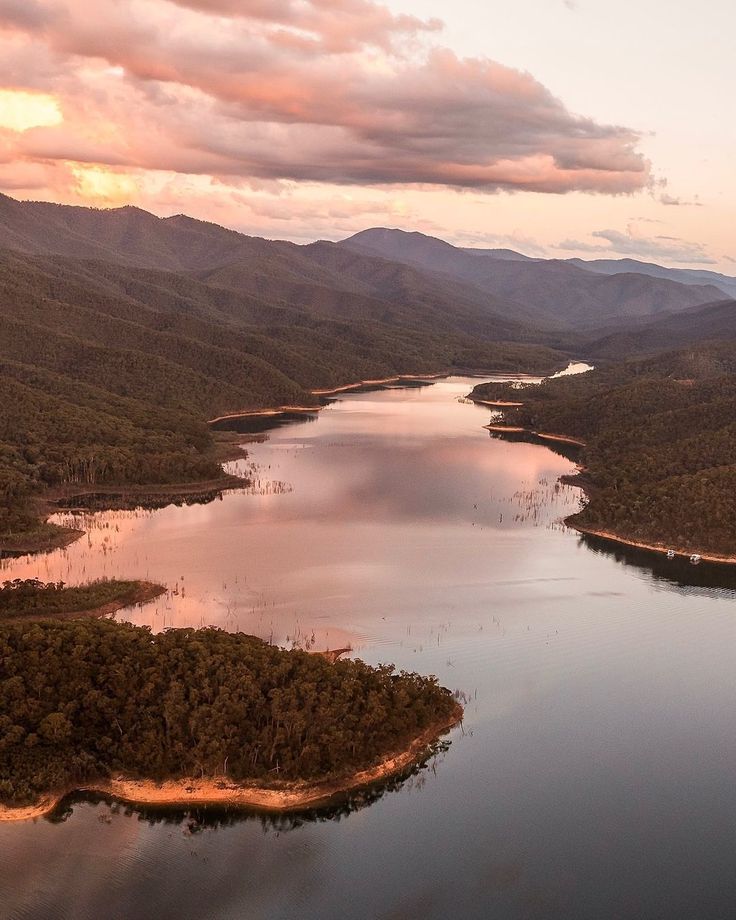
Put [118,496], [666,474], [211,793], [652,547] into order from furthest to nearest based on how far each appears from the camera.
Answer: [666,474], [118,496], [652,547], [211,793]

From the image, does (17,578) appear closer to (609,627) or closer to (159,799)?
(159,799)

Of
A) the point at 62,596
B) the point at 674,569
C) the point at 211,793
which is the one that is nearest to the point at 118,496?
the point at 62,596

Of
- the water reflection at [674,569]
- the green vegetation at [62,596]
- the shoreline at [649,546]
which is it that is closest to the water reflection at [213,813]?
the green vegetation at [62,596]

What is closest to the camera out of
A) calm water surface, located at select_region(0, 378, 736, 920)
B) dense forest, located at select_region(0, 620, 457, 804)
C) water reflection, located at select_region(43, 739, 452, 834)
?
calm water surface, located at select_region(0, 378, 736, 920)

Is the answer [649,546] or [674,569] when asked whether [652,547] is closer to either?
[649,546]

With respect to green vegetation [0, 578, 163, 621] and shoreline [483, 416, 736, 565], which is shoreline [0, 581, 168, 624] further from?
shoreline [483, 416, 736, 565]

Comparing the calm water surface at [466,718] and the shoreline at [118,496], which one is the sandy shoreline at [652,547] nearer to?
the calm water surface at [466,718]

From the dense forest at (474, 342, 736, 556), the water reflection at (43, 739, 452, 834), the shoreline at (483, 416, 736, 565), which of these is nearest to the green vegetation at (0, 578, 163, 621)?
the water reflection at (43, 739, 452, 834)
